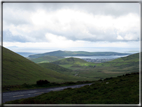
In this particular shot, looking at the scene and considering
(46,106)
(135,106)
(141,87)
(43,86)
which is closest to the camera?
(135,106)

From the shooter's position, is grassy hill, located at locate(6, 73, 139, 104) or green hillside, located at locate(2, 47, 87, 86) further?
green hillside, located at locate(2, 47, 87, 86)

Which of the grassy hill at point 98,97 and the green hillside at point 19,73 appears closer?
the grassy hill at point 98,97

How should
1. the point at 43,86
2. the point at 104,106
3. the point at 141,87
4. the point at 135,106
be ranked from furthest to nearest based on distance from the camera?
the point at 43,86, the point at 141,87, the point at 104,106, the point at 135,106

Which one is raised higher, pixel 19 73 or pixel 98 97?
pixel 98 97

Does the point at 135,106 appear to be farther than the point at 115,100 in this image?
No

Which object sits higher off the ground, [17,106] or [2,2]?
[2,2]

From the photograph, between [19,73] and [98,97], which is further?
[19,73]

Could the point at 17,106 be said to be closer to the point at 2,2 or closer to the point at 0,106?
the point at 0,106

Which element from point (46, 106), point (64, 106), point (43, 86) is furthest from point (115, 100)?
point (43, 86)

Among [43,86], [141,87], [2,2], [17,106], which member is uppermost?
[2,2]

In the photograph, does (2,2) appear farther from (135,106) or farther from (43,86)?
(43,86)
